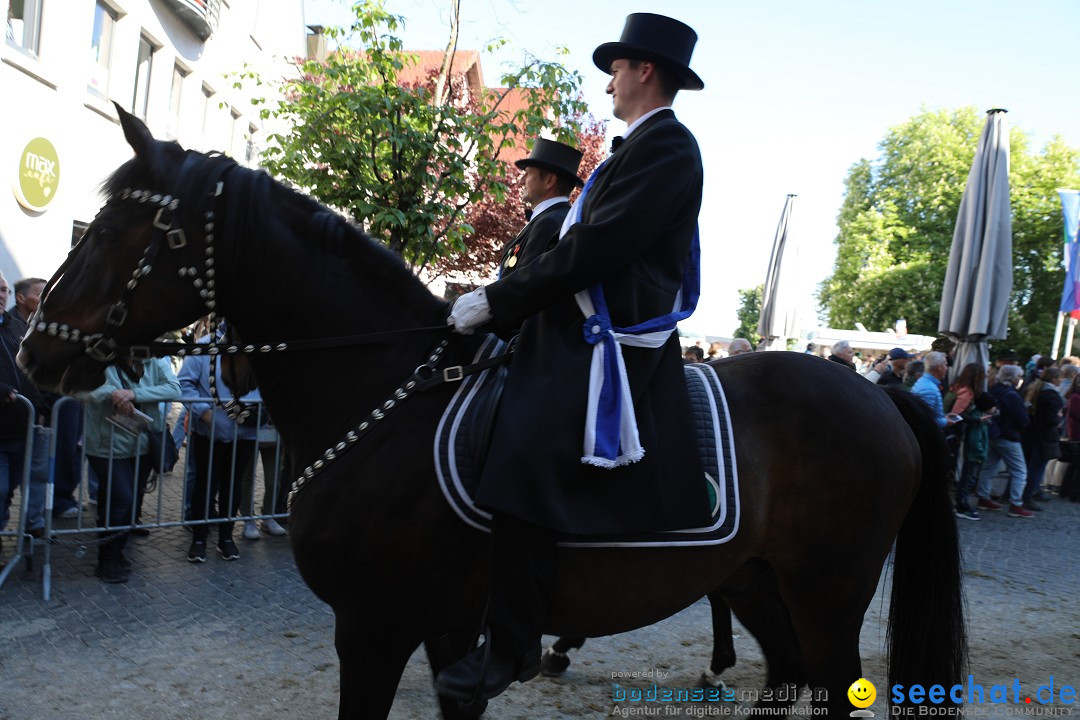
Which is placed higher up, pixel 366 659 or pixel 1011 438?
pixel 1011 438

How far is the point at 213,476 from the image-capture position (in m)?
7.00

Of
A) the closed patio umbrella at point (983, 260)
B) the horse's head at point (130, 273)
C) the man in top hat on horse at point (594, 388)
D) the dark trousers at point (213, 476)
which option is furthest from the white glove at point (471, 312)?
the closed patio umbrella at point (983, 260)

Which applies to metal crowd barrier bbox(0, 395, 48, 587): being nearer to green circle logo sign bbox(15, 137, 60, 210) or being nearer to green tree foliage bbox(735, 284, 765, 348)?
green circle logo sign bbox(15, 137, 60, 210)

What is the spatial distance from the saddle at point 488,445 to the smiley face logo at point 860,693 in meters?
1.01

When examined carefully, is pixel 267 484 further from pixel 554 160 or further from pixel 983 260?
pixel 983 260

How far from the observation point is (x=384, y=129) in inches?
306

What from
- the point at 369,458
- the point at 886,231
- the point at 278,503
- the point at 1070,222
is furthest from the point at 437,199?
the point at 886,231

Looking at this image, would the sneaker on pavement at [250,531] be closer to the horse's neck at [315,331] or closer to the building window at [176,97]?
the horse's neck at [315,331]

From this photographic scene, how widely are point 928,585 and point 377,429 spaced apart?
2.51m

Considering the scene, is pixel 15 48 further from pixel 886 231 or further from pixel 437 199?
pixel 886 231

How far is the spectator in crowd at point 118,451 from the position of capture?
599cm

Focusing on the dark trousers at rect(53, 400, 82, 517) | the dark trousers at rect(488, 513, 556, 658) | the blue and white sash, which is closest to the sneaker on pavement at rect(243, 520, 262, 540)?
the dark trousers at rect(53, 400, 82, 517)

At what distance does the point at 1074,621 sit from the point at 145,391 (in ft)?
25.0


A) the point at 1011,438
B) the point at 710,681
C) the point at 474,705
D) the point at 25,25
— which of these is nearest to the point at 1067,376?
the point at 1011,438
